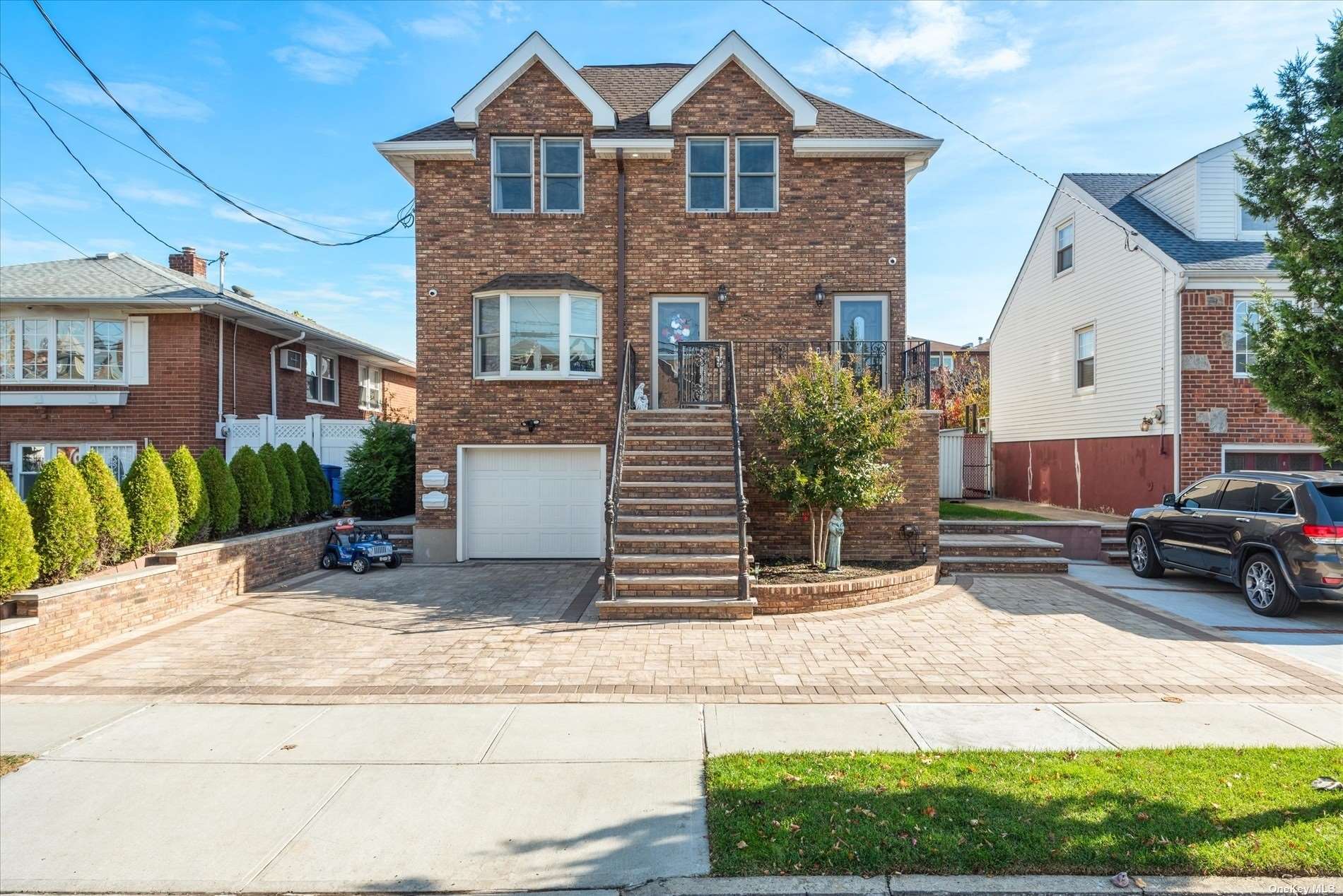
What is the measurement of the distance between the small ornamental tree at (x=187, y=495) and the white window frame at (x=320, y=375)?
9.18m

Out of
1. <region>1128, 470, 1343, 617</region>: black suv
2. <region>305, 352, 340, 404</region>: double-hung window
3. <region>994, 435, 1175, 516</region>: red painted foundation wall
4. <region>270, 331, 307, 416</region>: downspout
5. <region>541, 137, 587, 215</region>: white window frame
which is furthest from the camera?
<region>305, 352, 340, 404</region>: double-hung window

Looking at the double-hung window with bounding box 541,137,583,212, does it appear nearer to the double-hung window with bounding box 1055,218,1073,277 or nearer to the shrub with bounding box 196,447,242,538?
the shrub with bounding box 196,447,242,538

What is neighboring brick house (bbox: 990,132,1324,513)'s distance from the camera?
1368cm

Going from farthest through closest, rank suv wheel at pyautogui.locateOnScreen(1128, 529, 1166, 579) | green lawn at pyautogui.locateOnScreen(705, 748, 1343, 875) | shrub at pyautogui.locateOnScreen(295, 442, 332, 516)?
shrub at pyautogui.locateOnScreen(295, 442, 332, 516), suv wheel at pyautogui.locateOnScreen(1128, 529, 1166, 579), green lawn at pyautogui.locateOnScreen(705, 748, 1343, 875)

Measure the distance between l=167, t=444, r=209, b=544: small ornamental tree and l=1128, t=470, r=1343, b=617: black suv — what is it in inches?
560

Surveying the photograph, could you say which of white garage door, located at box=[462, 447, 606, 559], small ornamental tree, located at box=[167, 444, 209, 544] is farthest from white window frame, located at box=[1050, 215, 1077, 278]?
small ornamental tree, located at box=[167, 444, 209, 544]

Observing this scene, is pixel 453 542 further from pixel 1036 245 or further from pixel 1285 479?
pixel 1036 245

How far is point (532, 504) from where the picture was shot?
12992 millimetres

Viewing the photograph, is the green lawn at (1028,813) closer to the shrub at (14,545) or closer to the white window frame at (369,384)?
the shrub at (14,545)

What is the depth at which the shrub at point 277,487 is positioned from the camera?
1198cm

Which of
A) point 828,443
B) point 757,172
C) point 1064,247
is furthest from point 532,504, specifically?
point 1064,247

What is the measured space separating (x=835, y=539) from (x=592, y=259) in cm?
683

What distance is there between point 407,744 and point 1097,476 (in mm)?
16350

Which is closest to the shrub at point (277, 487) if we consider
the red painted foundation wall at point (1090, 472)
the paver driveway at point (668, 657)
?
the paver driveway at point (668, 657)
